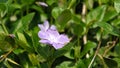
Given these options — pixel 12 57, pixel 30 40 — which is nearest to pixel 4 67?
pixel 12 57

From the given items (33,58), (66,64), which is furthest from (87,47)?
(33,58)

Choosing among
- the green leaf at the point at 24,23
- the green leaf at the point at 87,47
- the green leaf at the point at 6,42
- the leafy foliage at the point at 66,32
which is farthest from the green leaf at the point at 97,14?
the green leaf at the point at 6,42

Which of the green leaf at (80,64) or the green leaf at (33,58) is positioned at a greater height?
the green leaf at (33,58)

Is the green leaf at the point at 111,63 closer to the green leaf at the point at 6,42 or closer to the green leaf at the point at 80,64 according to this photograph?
the green leaf at the point at 80,64

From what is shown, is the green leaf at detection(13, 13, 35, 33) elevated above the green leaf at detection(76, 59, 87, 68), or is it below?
above

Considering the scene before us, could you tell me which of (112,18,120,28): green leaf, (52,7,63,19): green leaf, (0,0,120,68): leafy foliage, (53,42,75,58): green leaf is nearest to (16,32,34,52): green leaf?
(0,0,120,68): leafy foliage

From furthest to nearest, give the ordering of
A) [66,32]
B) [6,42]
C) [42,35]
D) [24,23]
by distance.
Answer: [66,32] < [24,23] < [6,42] < [42,35]

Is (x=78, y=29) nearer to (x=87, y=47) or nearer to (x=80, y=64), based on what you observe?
(x=87, y=47)

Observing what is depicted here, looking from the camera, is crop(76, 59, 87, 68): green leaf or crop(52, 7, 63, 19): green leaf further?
crop(52, 7, 63, 19): green leaf

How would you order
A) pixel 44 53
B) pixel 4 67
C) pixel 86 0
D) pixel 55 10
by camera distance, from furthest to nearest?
pixel 86 0 < pixel 55 10 < pixel 4 67 < pixel 44 53

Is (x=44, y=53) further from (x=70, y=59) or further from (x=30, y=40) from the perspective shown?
(x=70, y=59)

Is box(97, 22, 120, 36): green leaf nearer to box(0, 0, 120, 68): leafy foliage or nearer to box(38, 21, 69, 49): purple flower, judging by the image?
box(0, 0, 120, 68): leafy foliage
